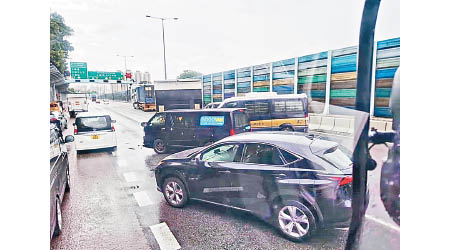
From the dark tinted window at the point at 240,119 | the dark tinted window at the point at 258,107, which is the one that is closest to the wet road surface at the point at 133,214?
the dark tinted window at the point at 240,119

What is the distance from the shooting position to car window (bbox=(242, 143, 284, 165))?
1416 millimetres

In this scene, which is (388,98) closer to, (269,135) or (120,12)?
(269,135)

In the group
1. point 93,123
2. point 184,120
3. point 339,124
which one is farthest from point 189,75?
point 339,124

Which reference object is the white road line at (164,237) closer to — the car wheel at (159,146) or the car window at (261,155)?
the car wheel at (159,146)

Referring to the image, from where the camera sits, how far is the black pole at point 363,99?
130 centimetres

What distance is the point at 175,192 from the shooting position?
A: 1539 millimetres

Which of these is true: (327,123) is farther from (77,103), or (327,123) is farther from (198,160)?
(77,103)

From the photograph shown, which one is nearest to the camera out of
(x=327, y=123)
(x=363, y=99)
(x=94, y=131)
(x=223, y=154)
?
(x=363, y=99)

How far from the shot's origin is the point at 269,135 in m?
1.49

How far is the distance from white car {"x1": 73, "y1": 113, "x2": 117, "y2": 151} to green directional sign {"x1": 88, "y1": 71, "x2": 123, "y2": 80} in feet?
0.89

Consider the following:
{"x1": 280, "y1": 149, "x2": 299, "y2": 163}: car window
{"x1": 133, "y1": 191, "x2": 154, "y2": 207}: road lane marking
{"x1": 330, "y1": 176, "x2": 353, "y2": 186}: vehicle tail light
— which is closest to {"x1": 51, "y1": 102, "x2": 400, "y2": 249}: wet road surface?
{"x1": 133, "y1": 191, "x2": 154, "y2": 207}: road lane marking

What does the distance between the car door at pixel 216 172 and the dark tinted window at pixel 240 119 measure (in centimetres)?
13

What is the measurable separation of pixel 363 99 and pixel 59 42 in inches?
65.8

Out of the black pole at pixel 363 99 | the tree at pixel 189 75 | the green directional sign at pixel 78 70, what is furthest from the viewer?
the tree at pixel 189 75
